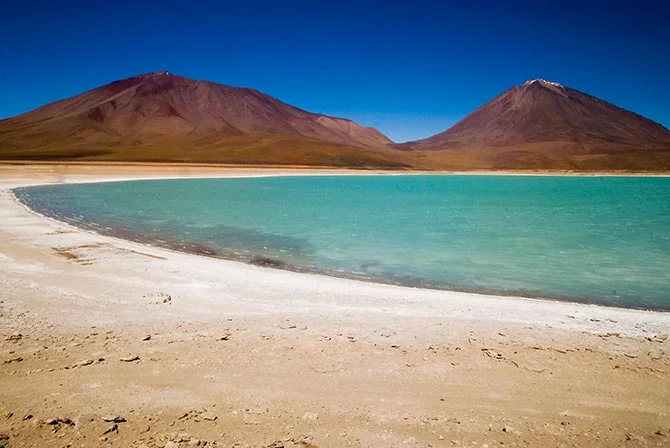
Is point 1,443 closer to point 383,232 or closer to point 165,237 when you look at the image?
point 165,237

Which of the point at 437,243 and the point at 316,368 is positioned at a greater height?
the point at 437,243

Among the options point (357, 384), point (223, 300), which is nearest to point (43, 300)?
point (223, 300)

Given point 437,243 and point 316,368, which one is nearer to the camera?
point 316,368

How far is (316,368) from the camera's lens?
4.44 m

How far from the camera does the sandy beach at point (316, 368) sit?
3406 millimetres

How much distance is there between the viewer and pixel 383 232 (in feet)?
53.8

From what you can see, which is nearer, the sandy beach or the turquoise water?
the sandy beach

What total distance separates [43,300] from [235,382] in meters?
3.85

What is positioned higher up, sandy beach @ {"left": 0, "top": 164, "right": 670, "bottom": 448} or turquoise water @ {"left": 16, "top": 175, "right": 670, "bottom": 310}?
turquoise water @ {"left": 16, "top": 175, "right": 670, "bottom": 310}

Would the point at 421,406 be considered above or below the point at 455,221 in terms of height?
below

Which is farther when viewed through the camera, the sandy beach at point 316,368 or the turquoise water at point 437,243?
the turquoise water at point 437,243

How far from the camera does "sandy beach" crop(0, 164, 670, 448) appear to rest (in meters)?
3.41

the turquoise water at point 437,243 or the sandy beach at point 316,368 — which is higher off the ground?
the turquoise water at point 437,243

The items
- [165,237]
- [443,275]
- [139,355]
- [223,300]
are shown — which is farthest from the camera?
[165,237]
